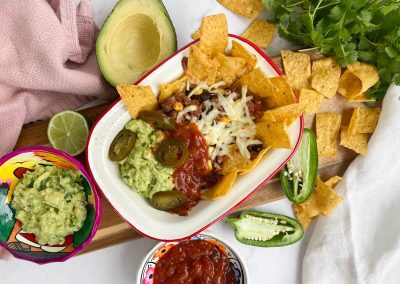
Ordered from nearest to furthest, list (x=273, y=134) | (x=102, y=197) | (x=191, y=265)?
(x=273, y=134), (x=102, y=197), (x=191, y=265)

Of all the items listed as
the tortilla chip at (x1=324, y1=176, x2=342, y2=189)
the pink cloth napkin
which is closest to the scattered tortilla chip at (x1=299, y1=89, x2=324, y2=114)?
the tortilla chip at (x1=324, y1=176, x2=342, y2=189)

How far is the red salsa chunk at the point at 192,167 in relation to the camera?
2279 mm

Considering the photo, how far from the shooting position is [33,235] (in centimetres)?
229

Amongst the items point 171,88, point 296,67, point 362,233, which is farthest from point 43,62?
point 362,233

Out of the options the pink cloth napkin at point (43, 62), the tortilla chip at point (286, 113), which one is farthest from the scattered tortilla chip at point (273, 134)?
the pink cloth napkin at point (43, 62)

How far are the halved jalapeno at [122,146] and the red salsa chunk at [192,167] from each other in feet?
0.61

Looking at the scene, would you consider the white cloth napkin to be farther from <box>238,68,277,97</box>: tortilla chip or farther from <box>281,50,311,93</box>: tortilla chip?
<box>238,68,277,97</box>: tortilla chip

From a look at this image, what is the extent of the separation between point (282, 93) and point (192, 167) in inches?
20.5

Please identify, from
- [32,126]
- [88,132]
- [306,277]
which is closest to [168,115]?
[88,132]

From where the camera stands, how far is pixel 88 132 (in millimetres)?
2416

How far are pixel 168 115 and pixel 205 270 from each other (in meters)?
0.83

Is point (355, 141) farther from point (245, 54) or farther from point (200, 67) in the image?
point (200, 67)

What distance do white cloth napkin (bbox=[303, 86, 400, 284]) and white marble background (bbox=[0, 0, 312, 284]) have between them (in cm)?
13

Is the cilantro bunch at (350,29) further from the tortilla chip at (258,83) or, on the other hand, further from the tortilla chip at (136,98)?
the tortilla chip at (136,98)
